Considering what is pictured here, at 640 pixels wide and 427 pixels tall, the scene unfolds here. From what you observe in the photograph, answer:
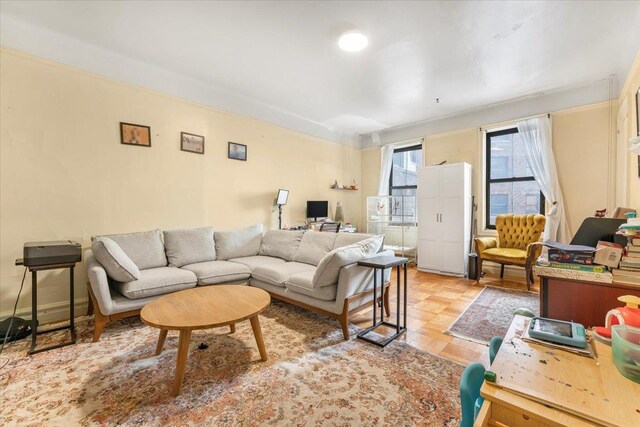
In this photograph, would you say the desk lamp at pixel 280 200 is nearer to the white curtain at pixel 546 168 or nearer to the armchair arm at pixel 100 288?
the armchair arm at pixel 100 288

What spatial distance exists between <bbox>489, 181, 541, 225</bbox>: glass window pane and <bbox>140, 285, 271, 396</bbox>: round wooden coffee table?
4378 mm

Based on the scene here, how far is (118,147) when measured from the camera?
Result: 3.22m

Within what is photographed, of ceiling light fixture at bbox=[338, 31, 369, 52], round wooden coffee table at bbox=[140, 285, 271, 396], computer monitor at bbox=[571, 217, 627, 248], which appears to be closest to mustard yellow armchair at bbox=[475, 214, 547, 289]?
computer monitor at bbox=[571, 217, 627, 248]

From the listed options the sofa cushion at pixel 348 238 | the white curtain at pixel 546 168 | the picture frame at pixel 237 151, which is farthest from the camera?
the picture frame at pixel 237 151

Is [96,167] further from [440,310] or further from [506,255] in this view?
[506,255]

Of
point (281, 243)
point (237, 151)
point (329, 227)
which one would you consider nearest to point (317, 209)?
point (329, 227)

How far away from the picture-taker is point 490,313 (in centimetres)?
302

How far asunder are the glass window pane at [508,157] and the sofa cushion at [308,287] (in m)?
3.90

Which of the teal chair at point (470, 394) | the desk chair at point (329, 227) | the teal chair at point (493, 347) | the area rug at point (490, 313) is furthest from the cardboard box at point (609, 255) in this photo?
the desk chair at point (329, 227)

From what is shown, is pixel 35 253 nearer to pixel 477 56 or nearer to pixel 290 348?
pixel 290 348

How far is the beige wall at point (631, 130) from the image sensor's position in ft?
8.85

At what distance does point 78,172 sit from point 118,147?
475 millimetres

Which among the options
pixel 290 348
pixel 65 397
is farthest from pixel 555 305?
pixel 65 397

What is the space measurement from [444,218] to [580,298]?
11.1ft
